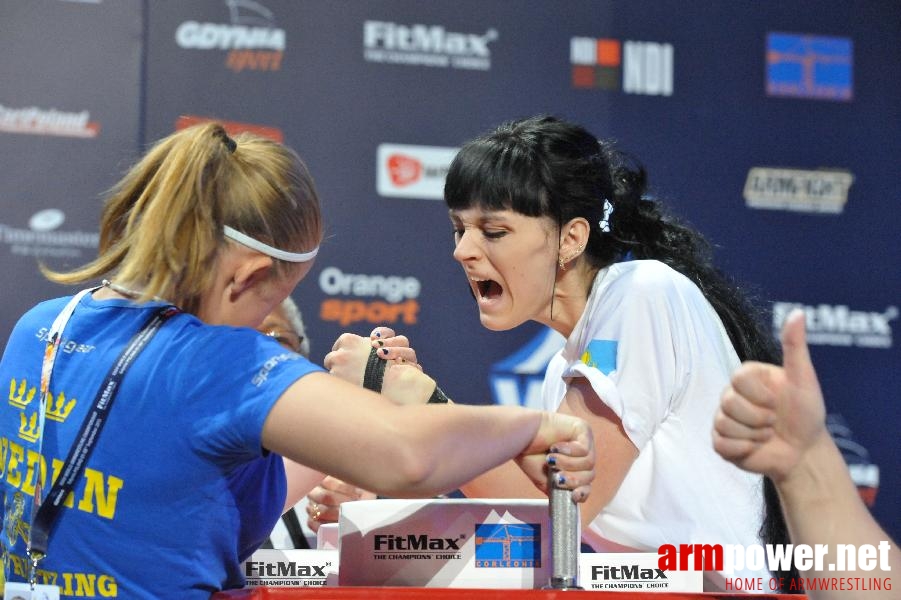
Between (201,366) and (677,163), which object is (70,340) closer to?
(201,366)

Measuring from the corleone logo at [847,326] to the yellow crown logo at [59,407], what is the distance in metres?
3.50

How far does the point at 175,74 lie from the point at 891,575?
3309 mm

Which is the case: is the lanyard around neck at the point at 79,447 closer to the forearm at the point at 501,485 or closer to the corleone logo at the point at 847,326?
the forearm at the point at 501,485

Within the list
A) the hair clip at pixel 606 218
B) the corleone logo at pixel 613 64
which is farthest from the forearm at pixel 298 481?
the corleone logo at pixel 613 64

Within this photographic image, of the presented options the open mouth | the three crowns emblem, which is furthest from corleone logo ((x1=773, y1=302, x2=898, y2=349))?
the three crowns emblem

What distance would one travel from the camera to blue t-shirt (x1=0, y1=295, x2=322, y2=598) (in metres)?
1.15

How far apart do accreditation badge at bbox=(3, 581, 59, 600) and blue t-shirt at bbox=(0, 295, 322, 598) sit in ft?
0.05

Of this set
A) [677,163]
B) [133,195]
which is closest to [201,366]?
[133,195]

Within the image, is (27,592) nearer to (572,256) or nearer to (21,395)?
(21,395)

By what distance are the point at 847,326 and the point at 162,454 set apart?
366 centimetres

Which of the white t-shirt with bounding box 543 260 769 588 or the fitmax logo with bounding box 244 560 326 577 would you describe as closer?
the fitmax logo with bounding box 244 560 326 577

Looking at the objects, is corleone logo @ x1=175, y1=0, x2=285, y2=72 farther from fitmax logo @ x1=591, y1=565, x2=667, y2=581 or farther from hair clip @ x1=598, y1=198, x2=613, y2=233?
fitmax logo @ x1=591, y1=565, x2=667, y2=581

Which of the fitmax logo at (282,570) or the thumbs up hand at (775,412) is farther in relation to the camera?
the fitmax logo at (282,570)

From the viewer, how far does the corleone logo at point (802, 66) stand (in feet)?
14.3
